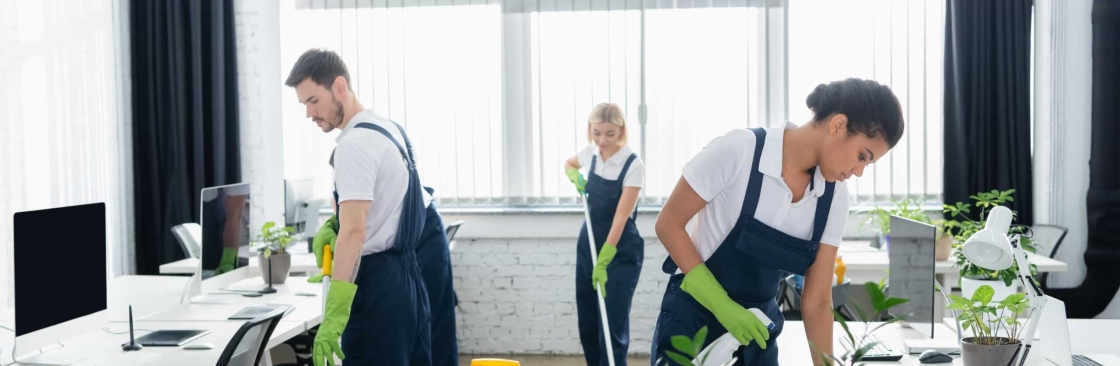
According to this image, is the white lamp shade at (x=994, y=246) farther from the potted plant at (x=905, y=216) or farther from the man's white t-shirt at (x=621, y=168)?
the man's white t-shirt at (x=621, y=168)

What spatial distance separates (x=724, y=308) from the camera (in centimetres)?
197

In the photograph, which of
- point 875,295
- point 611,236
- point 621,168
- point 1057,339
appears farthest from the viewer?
point 621,168

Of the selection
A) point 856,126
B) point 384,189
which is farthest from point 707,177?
point 384,189

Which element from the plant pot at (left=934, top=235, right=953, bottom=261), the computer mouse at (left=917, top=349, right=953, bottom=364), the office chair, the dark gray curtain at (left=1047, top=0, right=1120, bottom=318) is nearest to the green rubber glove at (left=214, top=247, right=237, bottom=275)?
the computer mouse at (left=917, top=349, right=953, bottom=364)

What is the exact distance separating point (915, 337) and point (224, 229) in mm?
2384

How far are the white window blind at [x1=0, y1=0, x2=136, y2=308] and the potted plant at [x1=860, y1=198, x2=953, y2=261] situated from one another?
146 inches

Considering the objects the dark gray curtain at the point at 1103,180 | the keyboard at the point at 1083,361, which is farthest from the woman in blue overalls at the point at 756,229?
the dark gray curtain at the point at 1103,180

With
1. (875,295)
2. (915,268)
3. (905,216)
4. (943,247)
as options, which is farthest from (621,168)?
(875,295)

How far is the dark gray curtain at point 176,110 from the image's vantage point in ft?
16.3

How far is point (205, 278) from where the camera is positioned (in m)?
3.28

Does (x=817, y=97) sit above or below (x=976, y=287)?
above

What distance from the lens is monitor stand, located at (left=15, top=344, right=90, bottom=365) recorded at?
239 centimetres

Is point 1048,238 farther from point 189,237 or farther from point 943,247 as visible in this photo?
point 189,237

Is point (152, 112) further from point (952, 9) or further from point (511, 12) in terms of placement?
point (952, 9)
